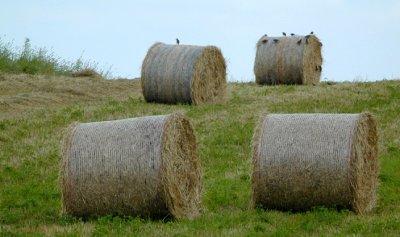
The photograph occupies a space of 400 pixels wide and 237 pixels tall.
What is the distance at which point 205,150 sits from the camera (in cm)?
1550

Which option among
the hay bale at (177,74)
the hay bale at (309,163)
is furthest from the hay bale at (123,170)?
the hay bale at (177,74)

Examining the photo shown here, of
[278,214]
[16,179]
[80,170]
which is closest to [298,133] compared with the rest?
[278,214]

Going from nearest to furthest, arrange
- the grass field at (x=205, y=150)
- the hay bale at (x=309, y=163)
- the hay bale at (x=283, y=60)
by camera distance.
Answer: the grass field at (x=205, y=150), the hay bale at (x=309, y=163), the hay bale at (x=283, y=60)

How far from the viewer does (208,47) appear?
22.2 meters

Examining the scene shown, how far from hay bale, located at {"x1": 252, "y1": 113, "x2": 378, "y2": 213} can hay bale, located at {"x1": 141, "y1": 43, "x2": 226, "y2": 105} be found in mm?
9899

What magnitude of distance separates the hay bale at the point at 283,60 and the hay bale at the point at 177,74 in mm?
4304

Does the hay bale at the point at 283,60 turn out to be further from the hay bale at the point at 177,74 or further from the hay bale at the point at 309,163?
the hay bale at the point at 309,163

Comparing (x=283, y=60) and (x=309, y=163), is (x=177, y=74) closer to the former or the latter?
(x=283, y=60)

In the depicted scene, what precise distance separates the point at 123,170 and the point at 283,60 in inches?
645

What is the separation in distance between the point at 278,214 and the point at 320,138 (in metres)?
1.06

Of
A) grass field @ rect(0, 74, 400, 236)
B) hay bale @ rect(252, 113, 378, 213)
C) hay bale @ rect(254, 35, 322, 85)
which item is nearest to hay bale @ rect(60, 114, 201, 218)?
grass field @ rect(0, 74, 400, 236)

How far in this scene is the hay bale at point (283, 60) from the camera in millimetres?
26031

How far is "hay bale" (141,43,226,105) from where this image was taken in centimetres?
2122

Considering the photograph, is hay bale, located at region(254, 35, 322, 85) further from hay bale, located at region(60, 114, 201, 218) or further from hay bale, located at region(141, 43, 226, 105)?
hay bale, located at region(60, 114, 201, 218)
